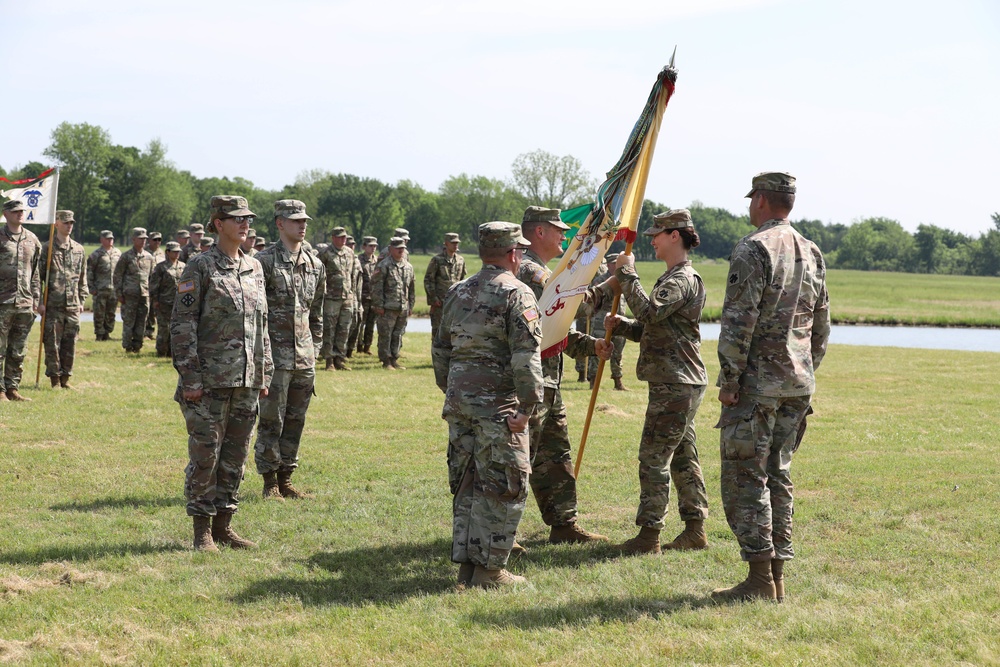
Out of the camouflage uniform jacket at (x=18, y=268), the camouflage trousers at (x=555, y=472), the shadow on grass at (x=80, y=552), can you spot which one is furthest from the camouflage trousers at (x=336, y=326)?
the camouflage trousers at (x=555, y=472)

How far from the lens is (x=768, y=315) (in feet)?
20.1

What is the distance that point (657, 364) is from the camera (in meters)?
7.24

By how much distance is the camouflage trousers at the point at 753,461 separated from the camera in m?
6.11

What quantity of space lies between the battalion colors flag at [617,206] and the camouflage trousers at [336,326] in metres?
11.1

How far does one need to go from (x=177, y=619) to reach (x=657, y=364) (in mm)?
3739

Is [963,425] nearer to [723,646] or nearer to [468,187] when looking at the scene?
[723,646]

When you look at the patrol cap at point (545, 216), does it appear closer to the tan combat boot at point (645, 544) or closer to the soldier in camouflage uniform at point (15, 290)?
the tan combat boot at point (645, 544)

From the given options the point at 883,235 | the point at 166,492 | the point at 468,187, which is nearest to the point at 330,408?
the point at 166,492

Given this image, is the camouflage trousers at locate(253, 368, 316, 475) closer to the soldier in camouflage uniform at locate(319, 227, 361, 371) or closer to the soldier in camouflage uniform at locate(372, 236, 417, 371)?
the soldier in camouflage uniform at locate(319, 227, 361, 371)

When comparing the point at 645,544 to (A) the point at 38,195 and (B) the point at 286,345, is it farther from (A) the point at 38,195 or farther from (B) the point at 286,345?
(A) the point at 38,195

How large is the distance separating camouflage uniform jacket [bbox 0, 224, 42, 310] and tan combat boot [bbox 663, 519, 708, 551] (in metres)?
9.94

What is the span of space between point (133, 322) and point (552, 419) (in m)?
16.3

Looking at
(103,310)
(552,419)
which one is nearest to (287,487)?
(552,419)

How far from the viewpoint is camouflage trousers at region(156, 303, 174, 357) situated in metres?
19.0
